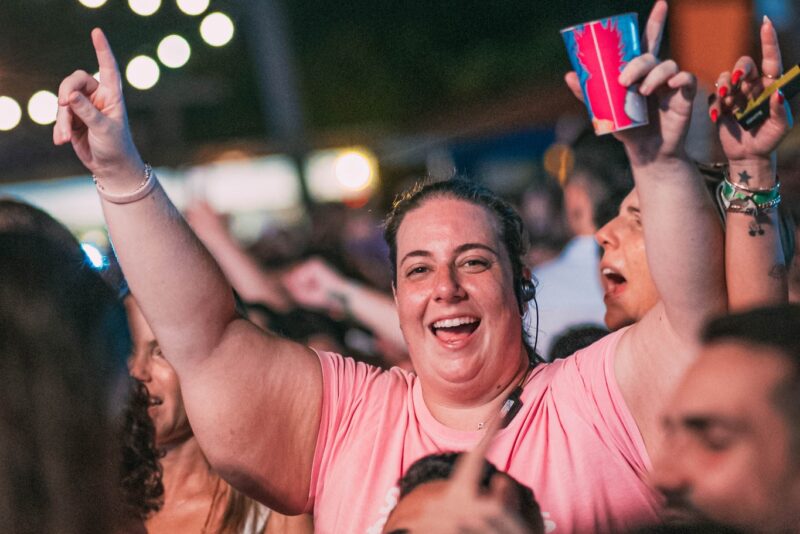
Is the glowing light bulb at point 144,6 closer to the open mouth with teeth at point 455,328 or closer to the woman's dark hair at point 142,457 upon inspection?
the woman's dark hair at point 142,457

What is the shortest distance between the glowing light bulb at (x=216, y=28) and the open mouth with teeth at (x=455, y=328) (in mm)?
3044

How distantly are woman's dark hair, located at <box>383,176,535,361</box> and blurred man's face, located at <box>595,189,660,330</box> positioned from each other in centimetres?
49

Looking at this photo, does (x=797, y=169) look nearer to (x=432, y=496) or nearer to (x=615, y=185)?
(x=615, y=185)

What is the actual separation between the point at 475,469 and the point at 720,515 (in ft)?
1.45

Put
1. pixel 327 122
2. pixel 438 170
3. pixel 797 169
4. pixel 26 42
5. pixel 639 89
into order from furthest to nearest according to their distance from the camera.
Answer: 1. pixel 327 122
2. pixel 26 42
3. pixel 797 169
4. pixel 438 170
5. pixel 639 89

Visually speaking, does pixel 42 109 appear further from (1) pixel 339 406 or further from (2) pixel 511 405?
(2) pixel 511 405

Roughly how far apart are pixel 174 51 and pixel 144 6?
290 mm

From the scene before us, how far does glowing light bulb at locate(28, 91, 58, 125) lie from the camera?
16.7 feet

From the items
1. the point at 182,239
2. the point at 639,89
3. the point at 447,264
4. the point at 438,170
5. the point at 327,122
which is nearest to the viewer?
the point at 639,89

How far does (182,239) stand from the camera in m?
2.35

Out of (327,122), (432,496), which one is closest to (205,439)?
(432,496)

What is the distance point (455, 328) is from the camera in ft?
8.59

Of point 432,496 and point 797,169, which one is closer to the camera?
point 432,496

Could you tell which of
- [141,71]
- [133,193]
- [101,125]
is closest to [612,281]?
[133,193]
